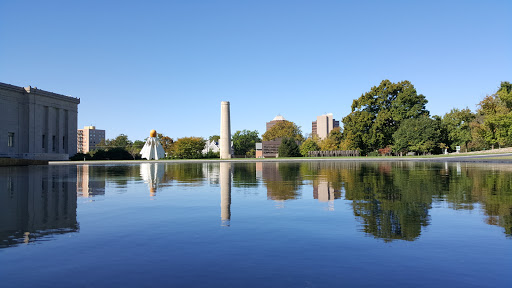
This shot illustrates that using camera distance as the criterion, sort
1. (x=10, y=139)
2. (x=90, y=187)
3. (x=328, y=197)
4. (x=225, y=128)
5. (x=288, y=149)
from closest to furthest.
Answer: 1. (x=328, y=197)
2. (x=90, y=187)
3. (x=10, y=139)
4. (x=225, y=128)
5. (x=288, y=149)

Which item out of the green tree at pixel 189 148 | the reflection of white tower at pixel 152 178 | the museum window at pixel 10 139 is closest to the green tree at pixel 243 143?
the green tree at pixel 189 148

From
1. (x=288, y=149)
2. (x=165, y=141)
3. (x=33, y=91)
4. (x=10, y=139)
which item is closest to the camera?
(x=10, y=139)

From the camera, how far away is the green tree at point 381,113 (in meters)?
75.4

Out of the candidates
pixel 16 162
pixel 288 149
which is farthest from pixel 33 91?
pixel 288 149

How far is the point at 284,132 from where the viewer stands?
149m

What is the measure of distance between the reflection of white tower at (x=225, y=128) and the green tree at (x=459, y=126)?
47.8 metres

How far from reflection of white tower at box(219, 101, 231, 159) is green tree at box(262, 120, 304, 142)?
6396 cm

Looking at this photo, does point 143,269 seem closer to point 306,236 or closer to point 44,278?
point 44,278

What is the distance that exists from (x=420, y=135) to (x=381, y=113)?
10.3 m

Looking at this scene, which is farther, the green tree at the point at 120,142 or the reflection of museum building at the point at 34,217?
the green tree at the point at 120,142

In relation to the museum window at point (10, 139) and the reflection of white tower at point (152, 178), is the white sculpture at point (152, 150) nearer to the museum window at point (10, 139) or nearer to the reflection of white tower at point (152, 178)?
the museum window at point (10, 139)

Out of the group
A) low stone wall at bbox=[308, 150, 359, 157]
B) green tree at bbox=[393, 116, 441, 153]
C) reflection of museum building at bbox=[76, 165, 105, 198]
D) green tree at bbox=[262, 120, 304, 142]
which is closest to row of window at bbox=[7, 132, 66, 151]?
reflection of museum building at bbox=[76, 165, 105, 198]

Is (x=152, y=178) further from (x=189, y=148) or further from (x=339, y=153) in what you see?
(x=339, y=153)

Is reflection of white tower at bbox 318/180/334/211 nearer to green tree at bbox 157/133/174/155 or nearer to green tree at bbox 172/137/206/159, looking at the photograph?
green tree at bbox 172/137/206/159
